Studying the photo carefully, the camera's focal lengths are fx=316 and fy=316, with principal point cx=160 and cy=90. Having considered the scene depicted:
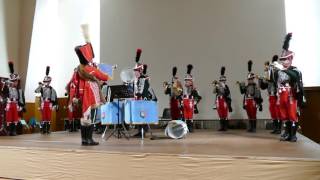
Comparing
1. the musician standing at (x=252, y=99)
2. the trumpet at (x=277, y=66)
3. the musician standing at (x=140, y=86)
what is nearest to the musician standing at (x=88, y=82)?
the musician standing at (x=140, y=86)

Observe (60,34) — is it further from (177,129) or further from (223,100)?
(177,129)

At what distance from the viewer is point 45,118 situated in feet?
25.7

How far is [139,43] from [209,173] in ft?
23.2

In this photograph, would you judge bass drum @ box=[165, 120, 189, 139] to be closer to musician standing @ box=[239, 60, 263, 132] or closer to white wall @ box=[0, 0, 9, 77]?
musician standing @ box=[239, 60, 263, 132]

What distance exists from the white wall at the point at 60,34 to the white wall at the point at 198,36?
61 cm

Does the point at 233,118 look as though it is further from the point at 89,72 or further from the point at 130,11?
the point at 89,72

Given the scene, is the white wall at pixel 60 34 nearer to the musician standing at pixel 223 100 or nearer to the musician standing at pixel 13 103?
the musician standing at pixel 13 103

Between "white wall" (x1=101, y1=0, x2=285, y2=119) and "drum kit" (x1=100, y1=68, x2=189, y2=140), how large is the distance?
347 centimetres

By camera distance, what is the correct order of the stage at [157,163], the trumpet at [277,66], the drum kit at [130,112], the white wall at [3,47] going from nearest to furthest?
the stage at [157,163]
the trumpet at [277,66]
the drum kit at [130,112]
the white wall at [3,47]

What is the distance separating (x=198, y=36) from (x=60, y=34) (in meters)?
4.80

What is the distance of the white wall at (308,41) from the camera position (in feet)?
25.2

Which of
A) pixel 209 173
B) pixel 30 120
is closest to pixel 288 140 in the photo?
pixel 209 173

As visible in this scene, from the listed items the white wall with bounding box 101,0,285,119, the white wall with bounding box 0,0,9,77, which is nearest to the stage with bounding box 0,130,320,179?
the white wall with bounding box 101,0,285,119

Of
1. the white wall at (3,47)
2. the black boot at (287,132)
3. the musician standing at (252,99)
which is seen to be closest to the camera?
the black boot at (287,132)
